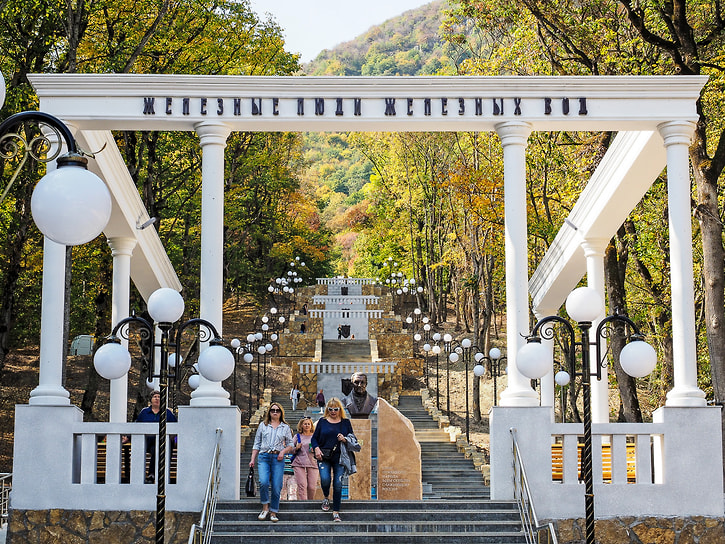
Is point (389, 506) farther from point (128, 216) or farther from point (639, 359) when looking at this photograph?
point (128, 216)

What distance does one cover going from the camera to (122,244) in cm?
1795

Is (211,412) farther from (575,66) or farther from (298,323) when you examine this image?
(298,323)

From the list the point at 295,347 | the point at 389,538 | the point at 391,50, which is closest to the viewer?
the point at 389,538

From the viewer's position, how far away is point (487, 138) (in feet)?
114

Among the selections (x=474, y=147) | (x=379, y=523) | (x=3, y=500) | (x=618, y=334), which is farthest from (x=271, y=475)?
(x=474, y=147)

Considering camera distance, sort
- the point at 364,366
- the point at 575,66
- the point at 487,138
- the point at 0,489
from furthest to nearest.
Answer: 1. the point at 364,366
2. the point at 487,138
3. the point at 575,66
4. the point at 0,489

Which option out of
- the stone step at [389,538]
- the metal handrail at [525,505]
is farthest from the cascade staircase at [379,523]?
the metal handrail at [525,505]

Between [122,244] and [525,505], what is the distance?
30.5ft

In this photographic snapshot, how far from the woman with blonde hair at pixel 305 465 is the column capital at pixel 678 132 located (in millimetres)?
6530

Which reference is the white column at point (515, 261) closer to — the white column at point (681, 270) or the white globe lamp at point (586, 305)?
the white column at point (681, 270)

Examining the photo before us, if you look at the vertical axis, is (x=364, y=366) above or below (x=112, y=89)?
below

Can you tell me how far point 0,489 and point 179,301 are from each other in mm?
12285

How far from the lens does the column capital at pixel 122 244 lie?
17.9 m

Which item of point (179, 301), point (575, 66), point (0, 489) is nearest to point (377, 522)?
point (179, 301)
